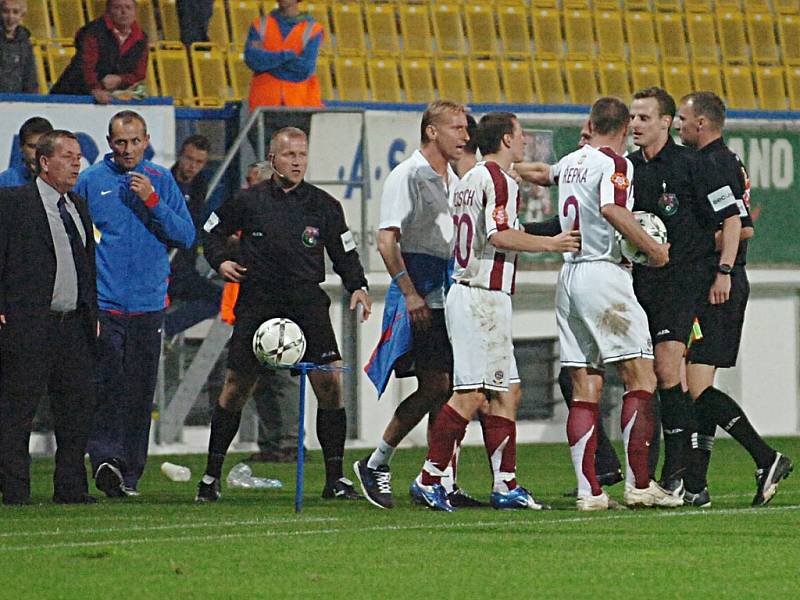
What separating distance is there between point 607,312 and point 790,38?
12433 mm

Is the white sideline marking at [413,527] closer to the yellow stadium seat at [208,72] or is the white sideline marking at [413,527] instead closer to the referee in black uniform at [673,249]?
the referee in black uniform at [673,249]

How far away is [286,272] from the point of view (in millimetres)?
10016

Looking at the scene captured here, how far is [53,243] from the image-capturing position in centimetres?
972

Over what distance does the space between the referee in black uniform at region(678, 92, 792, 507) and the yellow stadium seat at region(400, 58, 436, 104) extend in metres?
8.36

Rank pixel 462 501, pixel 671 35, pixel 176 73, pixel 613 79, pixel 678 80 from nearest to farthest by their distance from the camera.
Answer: pixel 462 501 → pixel 176 73 → pixel 613 79 → pixel 678 80 → pixel 671 35

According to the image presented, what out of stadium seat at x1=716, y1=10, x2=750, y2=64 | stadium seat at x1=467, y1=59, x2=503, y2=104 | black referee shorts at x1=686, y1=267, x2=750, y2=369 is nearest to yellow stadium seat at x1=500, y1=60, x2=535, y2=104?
stadium seat at x1=467, y1=59, x2=503, y2=104

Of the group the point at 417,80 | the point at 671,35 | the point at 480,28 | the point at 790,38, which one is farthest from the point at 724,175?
the point at 790,38

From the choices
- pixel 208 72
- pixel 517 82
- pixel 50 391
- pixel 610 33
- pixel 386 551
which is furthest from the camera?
pixel 610 33

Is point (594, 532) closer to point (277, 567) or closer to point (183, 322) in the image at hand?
point (277, 567)

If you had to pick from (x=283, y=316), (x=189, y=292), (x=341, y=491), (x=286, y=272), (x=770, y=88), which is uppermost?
(x=770, y=88)

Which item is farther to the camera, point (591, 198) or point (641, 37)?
point (641, 37)

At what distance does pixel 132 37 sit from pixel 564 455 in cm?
460

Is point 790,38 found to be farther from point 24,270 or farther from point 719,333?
point 24,270

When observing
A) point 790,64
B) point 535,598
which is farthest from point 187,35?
point 535,598
